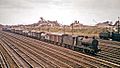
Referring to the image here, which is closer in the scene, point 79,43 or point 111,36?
point 79,43

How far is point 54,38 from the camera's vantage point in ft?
168

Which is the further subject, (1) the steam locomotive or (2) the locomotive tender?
(1) the steam locomotive

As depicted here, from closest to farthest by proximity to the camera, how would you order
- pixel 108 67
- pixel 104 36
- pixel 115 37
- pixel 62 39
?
pixel 108 67, pixel 62 39, pixel 115 37, pixel 104 36

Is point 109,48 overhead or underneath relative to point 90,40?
underneath

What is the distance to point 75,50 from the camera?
3825 cm

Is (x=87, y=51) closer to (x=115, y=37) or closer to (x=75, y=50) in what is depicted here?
(x=75, y=50)

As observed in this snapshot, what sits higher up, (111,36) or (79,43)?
(79,43)

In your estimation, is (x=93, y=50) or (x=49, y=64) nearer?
(x=49, y=64)

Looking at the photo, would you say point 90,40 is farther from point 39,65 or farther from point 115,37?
point 115,37

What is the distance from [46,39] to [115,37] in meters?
19.8

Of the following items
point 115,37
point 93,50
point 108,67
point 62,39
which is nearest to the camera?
point 108,67

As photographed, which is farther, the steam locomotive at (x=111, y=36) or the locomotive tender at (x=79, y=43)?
the steam locomotive at (x=111, y=36)

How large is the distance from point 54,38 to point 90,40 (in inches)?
781

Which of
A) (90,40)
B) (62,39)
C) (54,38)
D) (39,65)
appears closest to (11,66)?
(39,65)
